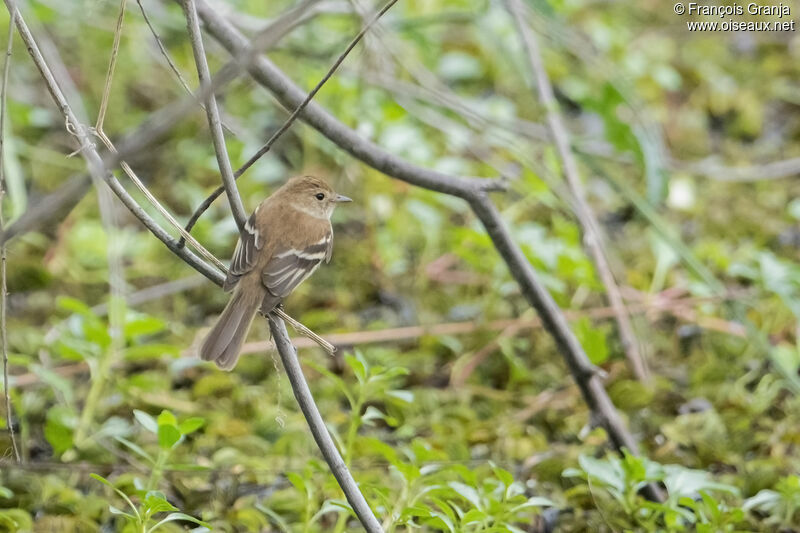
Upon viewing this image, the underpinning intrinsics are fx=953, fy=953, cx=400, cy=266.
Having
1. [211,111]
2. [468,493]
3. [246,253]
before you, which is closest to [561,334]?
[468,493]

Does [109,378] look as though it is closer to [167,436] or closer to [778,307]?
[167,436]

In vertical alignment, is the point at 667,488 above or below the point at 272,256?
below

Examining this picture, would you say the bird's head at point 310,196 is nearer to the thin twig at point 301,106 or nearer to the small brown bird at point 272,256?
the small brown bird at point 272,256

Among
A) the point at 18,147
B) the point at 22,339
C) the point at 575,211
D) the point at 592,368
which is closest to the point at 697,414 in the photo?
the point at 592,368

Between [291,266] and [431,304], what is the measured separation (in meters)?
1.45

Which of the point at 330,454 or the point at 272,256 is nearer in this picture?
the point at 330,454

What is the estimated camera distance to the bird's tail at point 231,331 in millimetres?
2396

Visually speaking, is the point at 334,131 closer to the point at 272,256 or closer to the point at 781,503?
the point at 272,256

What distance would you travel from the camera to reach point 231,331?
96.9 inches

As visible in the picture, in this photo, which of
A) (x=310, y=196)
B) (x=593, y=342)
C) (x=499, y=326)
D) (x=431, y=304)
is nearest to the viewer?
(x=310, y=196)

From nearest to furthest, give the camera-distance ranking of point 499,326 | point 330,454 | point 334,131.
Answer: point 330,454
point 334,131
point 499,326

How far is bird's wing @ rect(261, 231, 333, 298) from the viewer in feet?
8.30

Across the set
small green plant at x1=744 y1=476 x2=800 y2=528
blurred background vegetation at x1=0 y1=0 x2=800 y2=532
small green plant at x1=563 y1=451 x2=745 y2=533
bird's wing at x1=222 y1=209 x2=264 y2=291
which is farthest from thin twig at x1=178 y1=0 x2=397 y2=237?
small green plant at x1=744 y1=476 x2=800 y2=528

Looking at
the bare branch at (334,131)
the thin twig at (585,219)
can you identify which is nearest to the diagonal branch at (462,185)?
the bare branch at (334,131)
